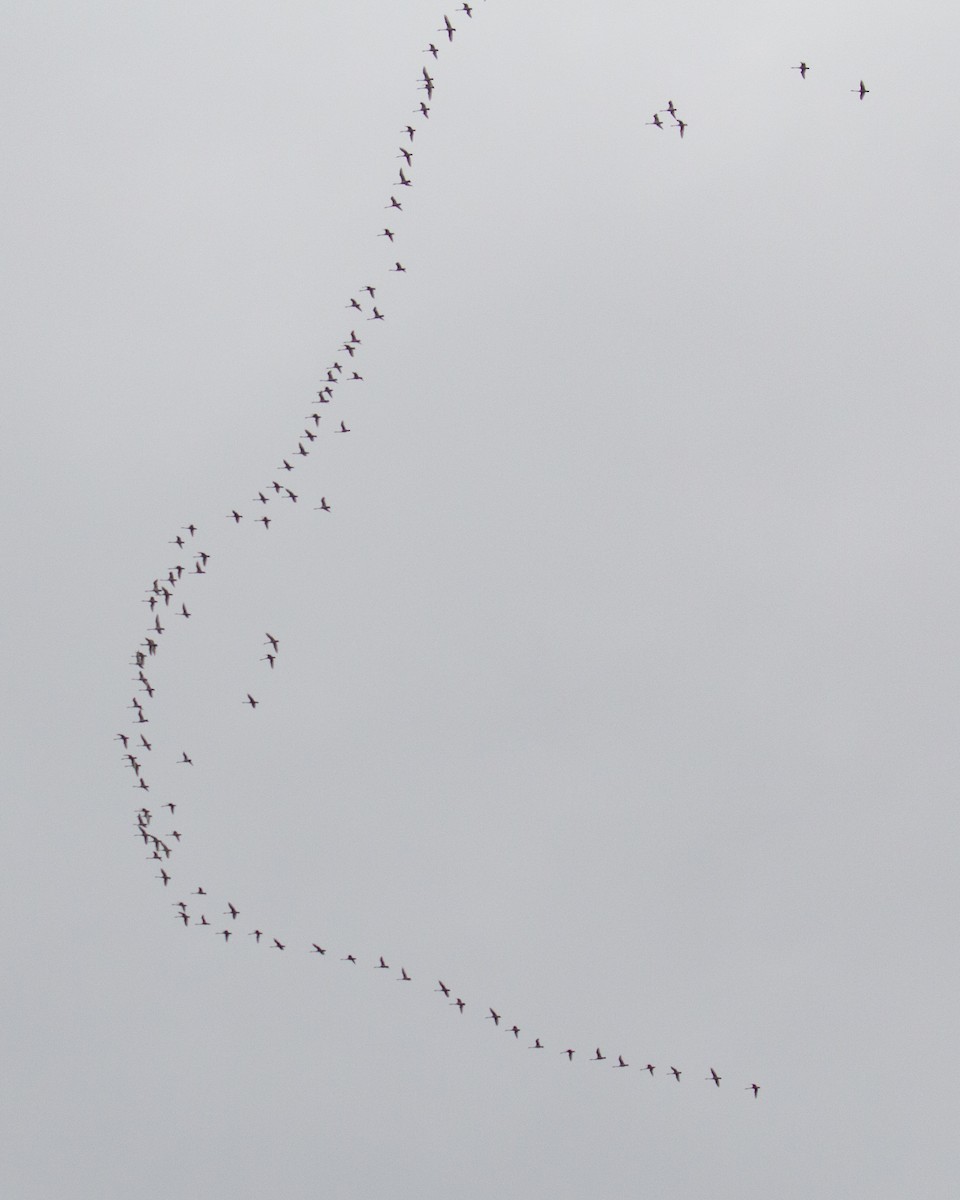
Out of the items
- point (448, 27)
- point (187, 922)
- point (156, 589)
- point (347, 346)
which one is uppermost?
point (448, 27)

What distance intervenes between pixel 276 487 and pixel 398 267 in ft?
58.5

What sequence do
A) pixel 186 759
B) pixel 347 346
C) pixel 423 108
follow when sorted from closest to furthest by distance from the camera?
pixel 423 108 < pixel 347 346 < pixel 186 759

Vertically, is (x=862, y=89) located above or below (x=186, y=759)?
above

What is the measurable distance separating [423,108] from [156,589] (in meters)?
39.9

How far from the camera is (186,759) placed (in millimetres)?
158125

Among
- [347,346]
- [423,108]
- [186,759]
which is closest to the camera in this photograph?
[423,108]

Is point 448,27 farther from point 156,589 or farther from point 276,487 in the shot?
point 156,589

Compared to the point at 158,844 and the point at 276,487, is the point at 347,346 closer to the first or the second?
the point at 276,487

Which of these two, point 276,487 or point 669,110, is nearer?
point 669,110

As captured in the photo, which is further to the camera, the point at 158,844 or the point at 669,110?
the point at 158,844

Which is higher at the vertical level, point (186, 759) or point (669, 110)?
point (669, 110)

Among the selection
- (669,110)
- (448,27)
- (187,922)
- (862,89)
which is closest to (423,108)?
(448,27)

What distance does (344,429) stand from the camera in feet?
519

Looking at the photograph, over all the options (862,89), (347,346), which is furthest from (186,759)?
(862,89)
